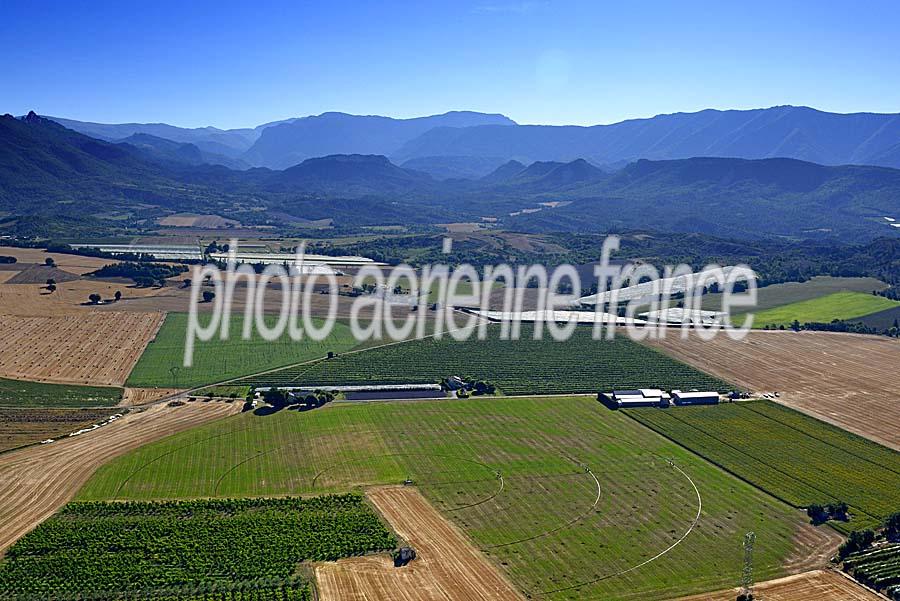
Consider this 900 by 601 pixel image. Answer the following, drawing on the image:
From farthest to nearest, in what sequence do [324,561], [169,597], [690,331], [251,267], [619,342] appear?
1. [251,267]
2. [690,331]
3. [619,342]
4. [324,561]
5. [169,597]

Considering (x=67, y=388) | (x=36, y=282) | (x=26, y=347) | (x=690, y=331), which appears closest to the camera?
(x=67, y=388)

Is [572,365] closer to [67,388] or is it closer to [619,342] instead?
[619,342]

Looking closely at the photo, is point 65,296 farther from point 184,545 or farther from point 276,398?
point 184,545

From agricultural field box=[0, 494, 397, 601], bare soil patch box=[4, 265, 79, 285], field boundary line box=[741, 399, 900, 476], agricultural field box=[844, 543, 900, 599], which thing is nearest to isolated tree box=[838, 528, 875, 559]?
agricultural field box=[844, 543, 900, 599]

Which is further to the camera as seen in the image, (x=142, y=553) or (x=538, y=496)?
(x=538, y=496)

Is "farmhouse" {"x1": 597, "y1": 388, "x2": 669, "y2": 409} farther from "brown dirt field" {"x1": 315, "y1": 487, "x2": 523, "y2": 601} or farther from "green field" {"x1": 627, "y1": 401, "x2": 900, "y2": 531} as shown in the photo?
"brown dirt field" {"x1": 315, "y1": 487, "x2": 523, "y2": 601}

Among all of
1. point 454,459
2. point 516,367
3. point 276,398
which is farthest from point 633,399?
point 276,398

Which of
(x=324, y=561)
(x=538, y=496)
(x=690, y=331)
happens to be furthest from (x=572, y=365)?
(x=324, y=561)
